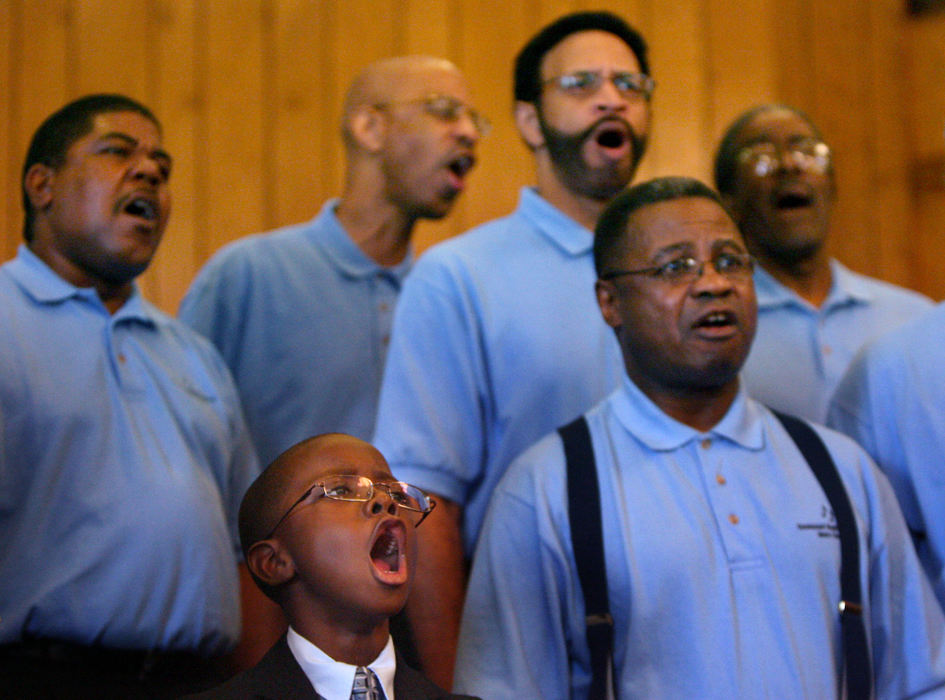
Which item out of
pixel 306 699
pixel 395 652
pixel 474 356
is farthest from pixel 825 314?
pixel 306 699

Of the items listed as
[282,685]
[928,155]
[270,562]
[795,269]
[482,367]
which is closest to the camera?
[282,685]

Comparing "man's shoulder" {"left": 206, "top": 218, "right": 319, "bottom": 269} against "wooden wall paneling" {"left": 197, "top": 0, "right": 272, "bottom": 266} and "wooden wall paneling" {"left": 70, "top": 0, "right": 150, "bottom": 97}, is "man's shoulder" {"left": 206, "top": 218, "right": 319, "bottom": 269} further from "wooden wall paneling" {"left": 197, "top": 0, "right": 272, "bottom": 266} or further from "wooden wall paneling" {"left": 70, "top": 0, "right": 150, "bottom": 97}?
"wooden wall paneling" {"left": 70, "top": 0, "right": 150, "bottom": 97}

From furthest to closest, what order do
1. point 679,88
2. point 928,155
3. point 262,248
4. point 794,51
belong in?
1. point 928,155
2. point 794,51
3. point 679,88
4. point 262,248

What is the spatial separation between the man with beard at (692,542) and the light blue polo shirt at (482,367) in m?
0.21

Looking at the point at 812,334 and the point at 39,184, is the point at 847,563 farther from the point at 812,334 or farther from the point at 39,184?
the point at 39,184

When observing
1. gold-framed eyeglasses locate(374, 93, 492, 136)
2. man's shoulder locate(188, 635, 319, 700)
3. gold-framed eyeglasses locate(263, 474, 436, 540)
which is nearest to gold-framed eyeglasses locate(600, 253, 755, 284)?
gold-framed eyeglasses locate(263, 474, 436, 540)

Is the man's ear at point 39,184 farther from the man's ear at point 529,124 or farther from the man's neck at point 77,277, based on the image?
the man's ear at point 529,124

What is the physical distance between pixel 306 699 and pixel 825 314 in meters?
1.48

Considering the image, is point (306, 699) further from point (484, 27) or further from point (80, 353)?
point (484, 27)

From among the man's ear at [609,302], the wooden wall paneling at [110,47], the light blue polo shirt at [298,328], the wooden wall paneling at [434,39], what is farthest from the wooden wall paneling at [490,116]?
the man's ear at [609,302]

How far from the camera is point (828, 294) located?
2496mm

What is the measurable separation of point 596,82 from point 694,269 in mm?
668

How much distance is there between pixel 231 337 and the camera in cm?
267

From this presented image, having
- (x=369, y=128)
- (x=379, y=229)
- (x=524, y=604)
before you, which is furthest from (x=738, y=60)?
(x=524, y=604)
